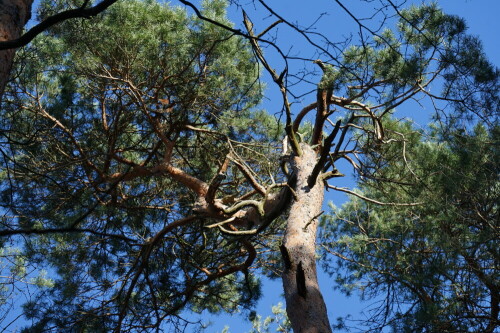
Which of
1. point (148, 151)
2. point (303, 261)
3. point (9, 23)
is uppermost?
point (148, 151)

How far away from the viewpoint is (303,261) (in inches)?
165

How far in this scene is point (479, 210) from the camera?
5.80 metres

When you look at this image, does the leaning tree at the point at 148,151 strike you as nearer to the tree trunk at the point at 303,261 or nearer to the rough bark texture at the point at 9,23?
the tree trunk at the point at 303,261

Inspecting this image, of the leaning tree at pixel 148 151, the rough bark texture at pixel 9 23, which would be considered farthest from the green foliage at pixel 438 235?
the rough bark texture at pixel 9 23

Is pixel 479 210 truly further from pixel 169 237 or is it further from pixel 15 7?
pixel 15 7

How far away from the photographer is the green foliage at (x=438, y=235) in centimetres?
514

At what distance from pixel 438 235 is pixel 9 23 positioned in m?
4.27

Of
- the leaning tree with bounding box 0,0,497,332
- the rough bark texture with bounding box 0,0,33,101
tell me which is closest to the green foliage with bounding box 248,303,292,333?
the leaning tree with bounding box 0,0,497,332

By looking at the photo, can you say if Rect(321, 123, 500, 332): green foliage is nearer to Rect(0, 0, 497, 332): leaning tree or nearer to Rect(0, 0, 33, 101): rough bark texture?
Rect(0, 0, 497, 332): leaning tree

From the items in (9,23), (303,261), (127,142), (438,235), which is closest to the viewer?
(9,23)

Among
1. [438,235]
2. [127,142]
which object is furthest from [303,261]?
[127,142]

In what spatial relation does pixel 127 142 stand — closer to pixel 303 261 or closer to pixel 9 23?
pixel 303 261

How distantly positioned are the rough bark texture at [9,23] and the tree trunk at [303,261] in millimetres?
2193

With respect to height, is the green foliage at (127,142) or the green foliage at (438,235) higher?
the green foliage at (127,142)
